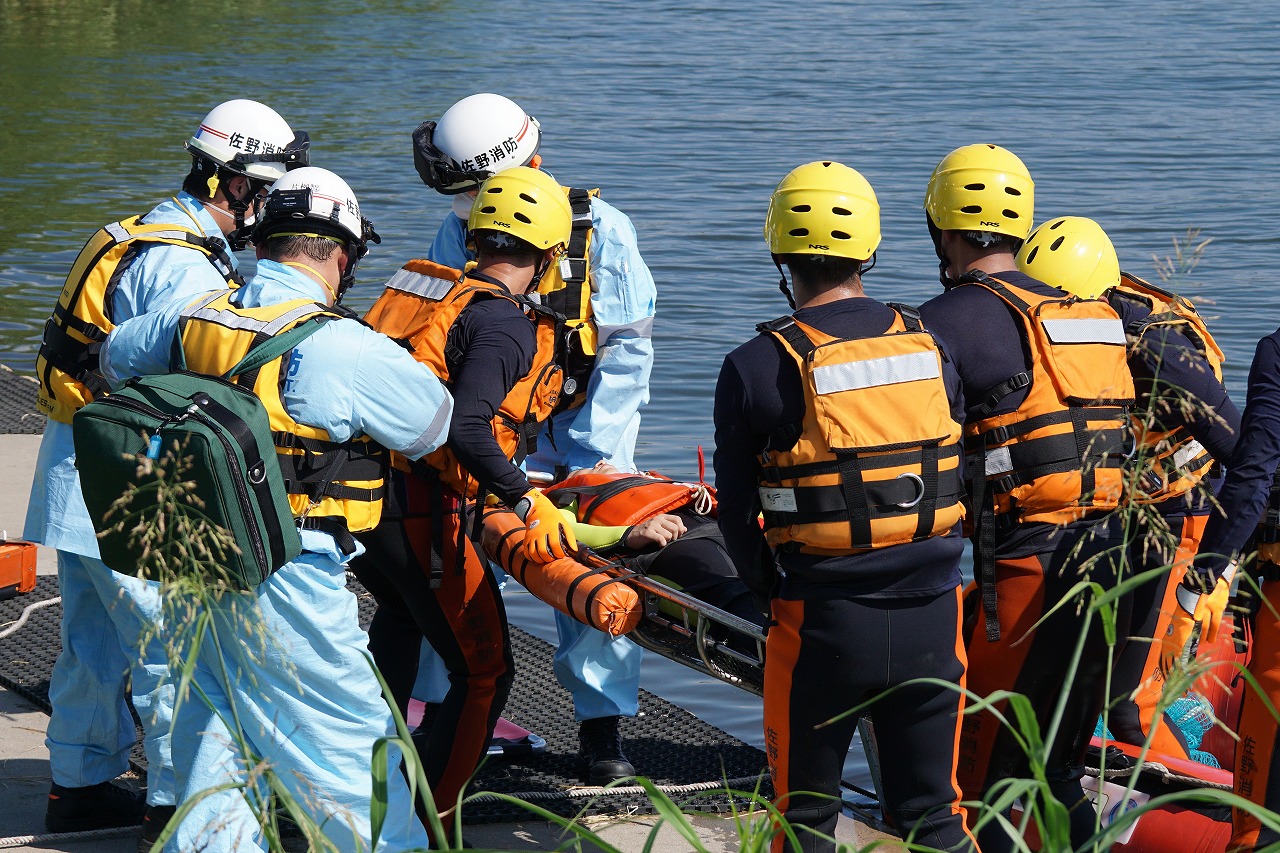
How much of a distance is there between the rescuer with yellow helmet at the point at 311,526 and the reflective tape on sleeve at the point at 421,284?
0.59 meters

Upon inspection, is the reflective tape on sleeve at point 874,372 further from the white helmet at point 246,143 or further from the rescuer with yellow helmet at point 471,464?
the white helmet at point 246,143

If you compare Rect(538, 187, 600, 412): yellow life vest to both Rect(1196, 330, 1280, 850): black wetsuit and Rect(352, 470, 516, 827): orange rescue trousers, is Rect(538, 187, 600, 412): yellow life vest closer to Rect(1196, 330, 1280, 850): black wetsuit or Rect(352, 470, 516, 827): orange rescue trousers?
Rect(352, 470, 516, 827): orange rescue trousers

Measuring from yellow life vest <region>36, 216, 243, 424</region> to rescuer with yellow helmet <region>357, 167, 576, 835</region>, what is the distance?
2.30 feet

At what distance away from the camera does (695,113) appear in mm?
19547

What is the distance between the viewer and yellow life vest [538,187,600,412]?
16.5 ft

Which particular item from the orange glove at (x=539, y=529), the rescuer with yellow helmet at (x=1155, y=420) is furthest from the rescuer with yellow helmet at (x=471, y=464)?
the rescuer with yellow helmet at (x=1155, y=420)

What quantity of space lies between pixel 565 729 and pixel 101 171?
14.3 metres

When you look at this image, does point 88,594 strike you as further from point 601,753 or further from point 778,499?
point 778,499

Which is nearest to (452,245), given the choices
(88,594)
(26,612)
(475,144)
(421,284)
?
(475,144)

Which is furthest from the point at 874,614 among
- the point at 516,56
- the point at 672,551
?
the point at 516,56

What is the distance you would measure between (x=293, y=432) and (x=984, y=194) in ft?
6.37

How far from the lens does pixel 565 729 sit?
5434 mm

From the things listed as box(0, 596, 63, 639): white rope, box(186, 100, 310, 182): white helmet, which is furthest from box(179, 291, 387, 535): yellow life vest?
box(0, 596, 63, 639): white rope

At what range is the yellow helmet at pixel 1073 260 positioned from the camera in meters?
4.43
